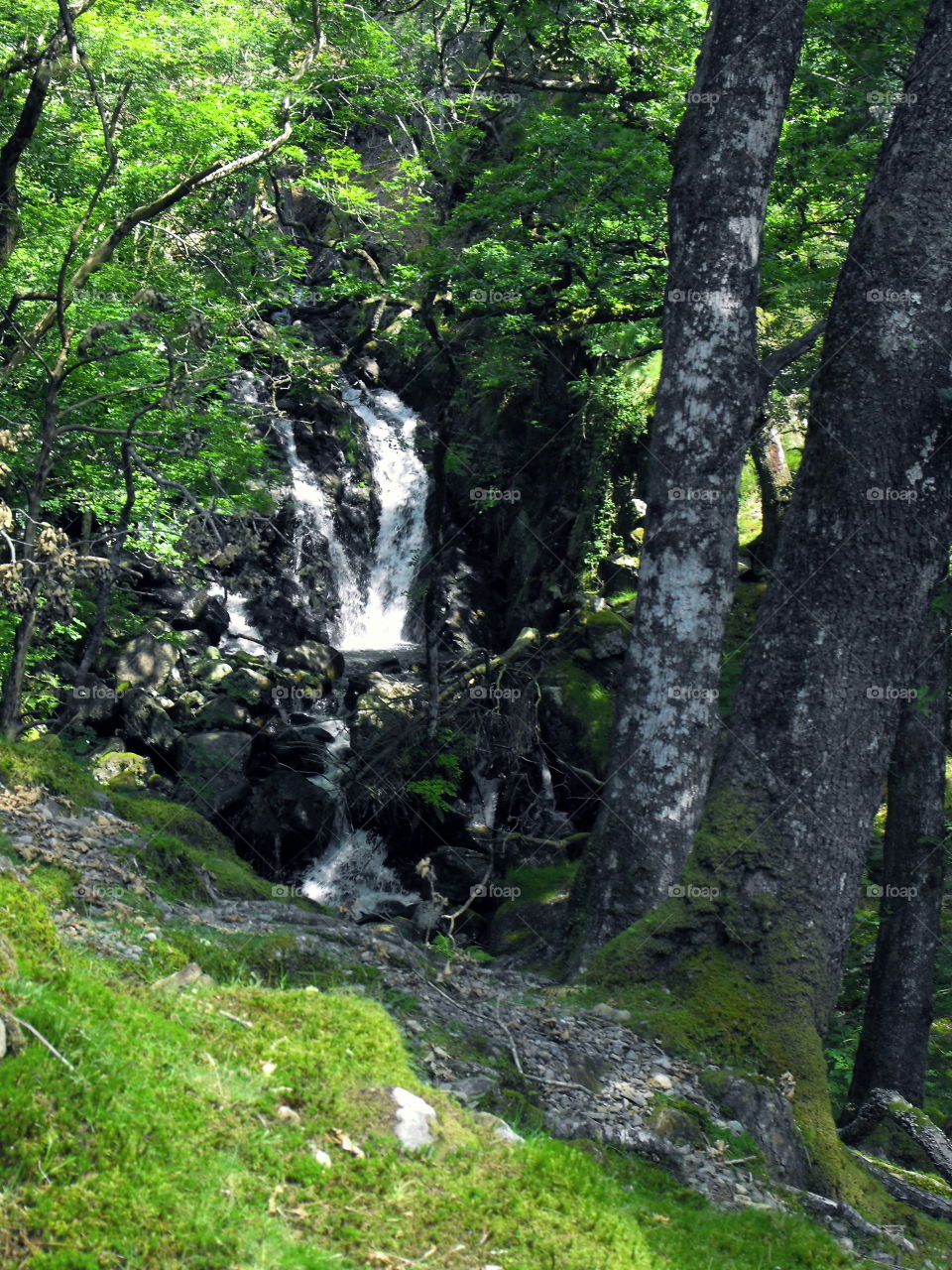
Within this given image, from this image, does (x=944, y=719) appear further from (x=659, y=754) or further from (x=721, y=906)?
(x=721, y=906)

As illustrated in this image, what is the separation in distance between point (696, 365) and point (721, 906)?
324 cm

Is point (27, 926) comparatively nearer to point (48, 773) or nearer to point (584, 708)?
point (48, 773)

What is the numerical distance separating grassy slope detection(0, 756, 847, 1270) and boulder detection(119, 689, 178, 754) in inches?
446

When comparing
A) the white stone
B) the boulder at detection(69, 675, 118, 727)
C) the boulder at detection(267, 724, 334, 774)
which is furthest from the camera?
the boulder at detection(267, 724, 334, 774)

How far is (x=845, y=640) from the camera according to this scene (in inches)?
178

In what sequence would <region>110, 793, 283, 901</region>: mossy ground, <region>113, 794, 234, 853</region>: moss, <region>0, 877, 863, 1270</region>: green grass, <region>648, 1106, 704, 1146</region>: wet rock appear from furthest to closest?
<region>113, 794, 234, 853</region>: moss → <region>110, 793, 283, 901</region>: mossy ground → <region>648, 1106, 704, 1146</region>: wet rock → <region>0, 877, 863, 1270</region>: green grass

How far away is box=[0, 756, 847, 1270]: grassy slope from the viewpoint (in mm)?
2225

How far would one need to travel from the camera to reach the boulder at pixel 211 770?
13375 millimetres

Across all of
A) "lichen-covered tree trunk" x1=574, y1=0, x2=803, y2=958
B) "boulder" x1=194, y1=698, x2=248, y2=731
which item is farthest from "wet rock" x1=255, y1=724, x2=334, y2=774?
"lichen-covered tree trunk" x1=574, y1=0, x2=803, y2=958

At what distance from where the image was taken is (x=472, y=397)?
18.5 meters

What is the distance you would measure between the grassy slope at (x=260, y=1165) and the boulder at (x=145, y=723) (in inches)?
446

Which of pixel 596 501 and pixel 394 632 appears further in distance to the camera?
pixel 394 632

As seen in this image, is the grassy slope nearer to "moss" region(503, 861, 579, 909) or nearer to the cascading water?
"moss" region(503, 861, 579, 909)

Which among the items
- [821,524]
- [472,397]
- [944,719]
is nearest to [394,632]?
[472,397]
